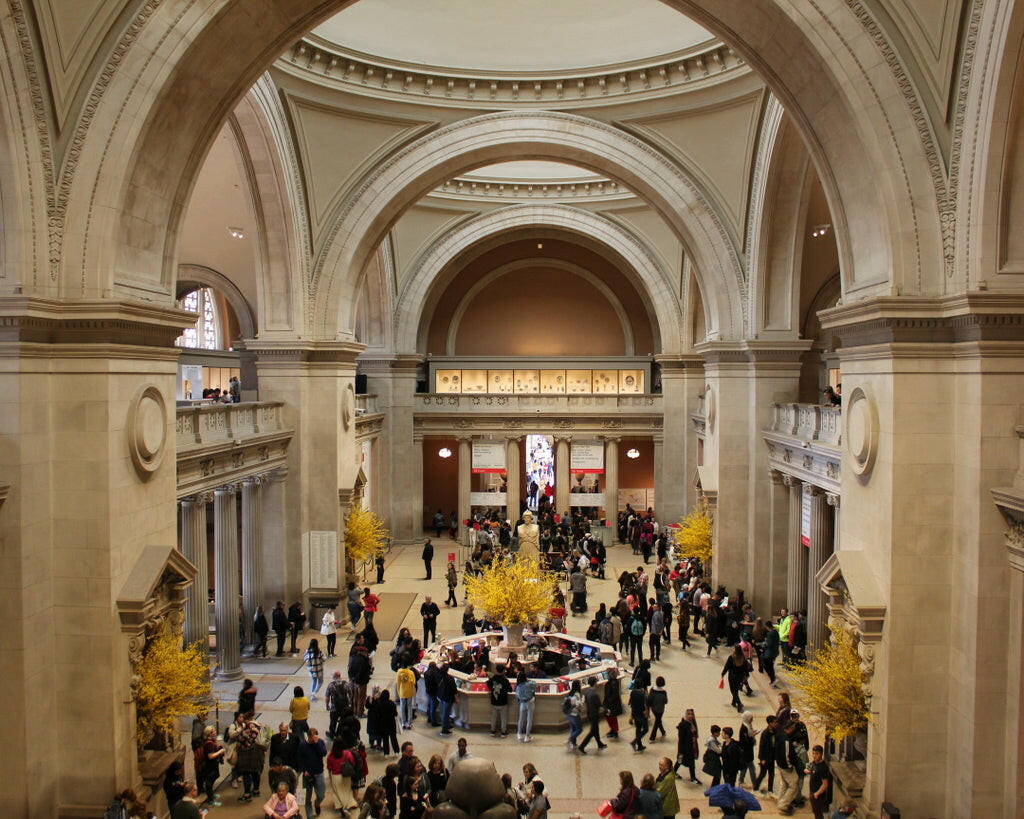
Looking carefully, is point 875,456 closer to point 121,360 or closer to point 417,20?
point 121,360

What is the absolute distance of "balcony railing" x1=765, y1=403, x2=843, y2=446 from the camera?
12617 millimetres

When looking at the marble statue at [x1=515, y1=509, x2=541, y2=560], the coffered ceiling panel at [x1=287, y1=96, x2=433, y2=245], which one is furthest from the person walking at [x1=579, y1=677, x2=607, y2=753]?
the coffered ceiling panel at [x1=287, y1=96, x2=433, y2=245]

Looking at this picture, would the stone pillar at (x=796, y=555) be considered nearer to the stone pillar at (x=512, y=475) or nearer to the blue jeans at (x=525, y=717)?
the blue jeans at (x=525, y=717)

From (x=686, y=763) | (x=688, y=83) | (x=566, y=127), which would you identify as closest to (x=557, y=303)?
(x=566, y=127)

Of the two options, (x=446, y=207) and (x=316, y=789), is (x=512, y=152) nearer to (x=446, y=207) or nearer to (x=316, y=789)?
(x=446, y=207)

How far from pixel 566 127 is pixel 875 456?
12956 millimetres

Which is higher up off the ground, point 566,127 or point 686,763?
point 566,127

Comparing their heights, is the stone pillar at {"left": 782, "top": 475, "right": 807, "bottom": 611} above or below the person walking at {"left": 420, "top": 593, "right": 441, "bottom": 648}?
above

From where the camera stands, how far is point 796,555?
1568cm

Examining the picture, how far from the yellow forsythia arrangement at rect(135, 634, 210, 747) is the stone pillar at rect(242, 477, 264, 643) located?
687 cm

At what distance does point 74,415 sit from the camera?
7.98 m

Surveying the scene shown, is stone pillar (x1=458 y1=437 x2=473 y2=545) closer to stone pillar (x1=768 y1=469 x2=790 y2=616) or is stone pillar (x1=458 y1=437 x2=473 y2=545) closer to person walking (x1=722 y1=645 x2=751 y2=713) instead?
stone pillar (x1=768 y1=469 x2=790 y2=616)

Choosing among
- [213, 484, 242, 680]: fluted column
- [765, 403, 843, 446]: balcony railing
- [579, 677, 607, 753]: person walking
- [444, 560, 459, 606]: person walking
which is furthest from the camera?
[444, 560, 459, 606]: person walking

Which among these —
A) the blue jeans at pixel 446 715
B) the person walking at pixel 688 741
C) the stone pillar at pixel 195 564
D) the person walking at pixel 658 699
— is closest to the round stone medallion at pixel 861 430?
the person walking at pixel 688 741
